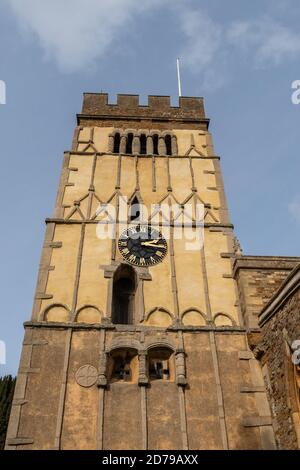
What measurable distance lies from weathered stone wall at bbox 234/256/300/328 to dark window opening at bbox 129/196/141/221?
4.34 meters

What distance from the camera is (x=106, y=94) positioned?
23.3 meters

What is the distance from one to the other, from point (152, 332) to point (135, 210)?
551 cm

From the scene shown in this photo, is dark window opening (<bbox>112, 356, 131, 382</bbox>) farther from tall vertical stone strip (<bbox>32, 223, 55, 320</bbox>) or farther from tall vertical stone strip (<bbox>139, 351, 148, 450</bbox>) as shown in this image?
tall vertical stone strip (<bbox>32, 223, 55, 320</bbox>)

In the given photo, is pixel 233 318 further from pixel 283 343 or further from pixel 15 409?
pixel 15 409

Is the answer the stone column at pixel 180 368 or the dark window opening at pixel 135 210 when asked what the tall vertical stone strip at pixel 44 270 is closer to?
the dark window opening at pixel 135 210

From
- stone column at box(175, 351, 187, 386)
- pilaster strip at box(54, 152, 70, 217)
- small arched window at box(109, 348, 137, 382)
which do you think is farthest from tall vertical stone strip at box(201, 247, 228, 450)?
pilaster strip at box(54, 152, 70, 217)

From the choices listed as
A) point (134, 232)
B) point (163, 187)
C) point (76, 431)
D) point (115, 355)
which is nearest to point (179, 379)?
point (115, 355)

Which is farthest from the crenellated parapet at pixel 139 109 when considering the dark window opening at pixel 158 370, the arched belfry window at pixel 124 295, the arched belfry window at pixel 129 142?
the dark window opening at pixel 158 370

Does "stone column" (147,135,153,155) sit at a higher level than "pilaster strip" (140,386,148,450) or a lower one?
higher

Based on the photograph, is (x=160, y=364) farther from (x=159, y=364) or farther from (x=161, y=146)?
(x=161, y=146)

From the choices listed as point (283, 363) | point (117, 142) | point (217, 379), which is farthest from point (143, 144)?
point (283, 363)

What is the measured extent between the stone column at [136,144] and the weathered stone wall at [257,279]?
25.5 ft

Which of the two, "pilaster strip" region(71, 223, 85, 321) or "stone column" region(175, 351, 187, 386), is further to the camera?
"pilaster strip" region(71, 223, 85, 321)

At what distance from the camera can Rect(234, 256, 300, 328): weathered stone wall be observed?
1347cm
